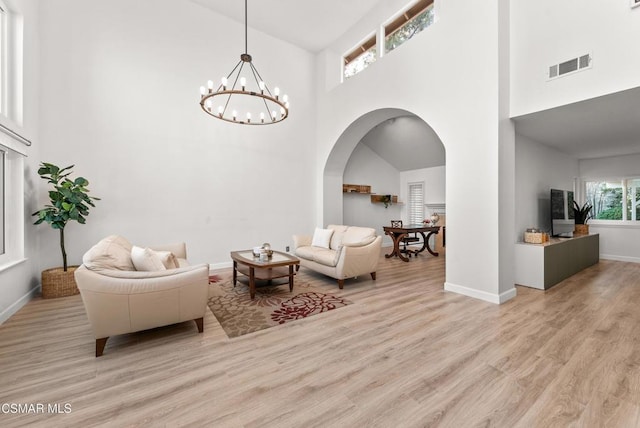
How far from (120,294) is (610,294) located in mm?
6055

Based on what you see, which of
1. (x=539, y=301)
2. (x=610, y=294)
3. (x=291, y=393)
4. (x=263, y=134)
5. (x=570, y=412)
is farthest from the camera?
(x=263, y=134)

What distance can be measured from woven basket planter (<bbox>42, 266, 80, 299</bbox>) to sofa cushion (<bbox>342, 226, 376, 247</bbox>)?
4053 mm

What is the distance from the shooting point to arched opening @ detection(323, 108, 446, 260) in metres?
6.77

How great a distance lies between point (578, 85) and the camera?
3.15 metres

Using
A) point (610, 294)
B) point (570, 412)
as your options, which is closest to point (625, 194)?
point (610, 294)

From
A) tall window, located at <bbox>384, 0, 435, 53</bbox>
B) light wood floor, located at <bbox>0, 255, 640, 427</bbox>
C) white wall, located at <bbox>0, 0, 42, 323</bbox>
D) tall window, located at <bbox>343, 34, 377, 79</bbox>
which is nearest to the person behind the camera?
light wood floor, located at <bbox>0, 255, 640, 427</bbox>

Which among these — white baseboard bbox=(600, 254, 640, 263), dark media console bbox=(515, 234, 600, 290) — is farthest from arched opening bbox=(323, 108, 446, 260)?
white baseboard bbox=(600, 254, 640, 263)

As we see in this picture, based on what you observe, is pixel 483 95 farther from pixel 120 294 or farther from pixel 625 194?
pixel 625 194

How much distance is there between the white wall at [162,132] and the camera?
13.9ft

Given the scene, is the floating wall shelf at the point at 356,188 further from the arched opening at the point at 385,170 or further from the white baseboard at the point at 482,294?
the white baseboard at the point at 482,294

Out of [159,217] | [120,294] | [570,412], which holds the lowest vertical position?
[570,412]

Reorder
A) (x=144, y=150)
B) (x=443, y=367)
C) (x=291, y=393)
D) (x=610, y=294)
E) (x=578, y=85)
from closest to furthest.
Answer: (x=291, y=393), (x=443, y=367), (x=578, y=85), (x=610, y=294), (x=144, y=150)

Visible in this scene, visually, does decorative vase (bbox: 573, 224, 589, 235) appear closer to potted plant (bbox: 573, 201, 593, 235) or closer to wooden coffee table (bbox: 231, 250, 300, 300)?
potted plant (bbox: 573, 201, 593, 235)

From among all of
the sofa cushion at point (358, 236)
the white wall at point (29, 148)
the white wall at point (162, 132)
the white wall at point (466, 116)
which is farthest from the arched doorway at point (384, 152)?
the white wall at point (29, 148)
